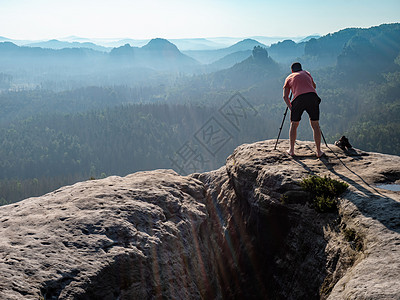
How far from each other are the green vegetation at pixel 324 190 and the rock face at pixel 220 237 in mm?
311

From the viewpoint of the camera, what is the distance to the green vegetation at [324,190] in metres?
10.4

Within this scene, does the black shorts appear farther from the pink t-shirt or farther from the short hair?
the short hair

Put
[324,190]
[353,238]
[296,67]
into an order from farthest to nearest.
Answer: [296,67] < [324,190] < [353,238]

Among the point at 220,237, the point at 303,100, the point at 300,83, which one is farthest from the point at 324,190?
the point at 220,237

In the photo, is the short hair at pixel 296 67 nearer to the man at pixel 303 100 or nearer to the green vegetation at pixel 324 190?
the man at pixel 303 100

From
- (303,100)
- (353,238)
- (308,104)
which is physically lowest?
(353,238)

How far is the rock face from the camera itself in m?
8.29

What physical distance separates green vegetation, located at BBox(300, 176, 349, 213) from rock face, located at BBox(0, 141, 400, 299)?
311 millimetres

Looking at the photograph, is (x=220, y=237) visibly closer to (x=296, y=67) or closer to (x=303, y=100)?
(x=303, y=100)

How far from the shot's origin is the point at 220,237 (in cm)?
1511

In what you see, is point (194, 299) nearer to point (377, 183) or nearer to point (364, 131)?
point (377, 183)

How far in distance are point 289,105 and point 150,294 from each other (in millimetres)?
9316

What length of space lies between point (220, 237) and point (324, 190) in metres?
6.10

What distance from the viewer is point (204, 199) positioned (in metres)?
16.9
